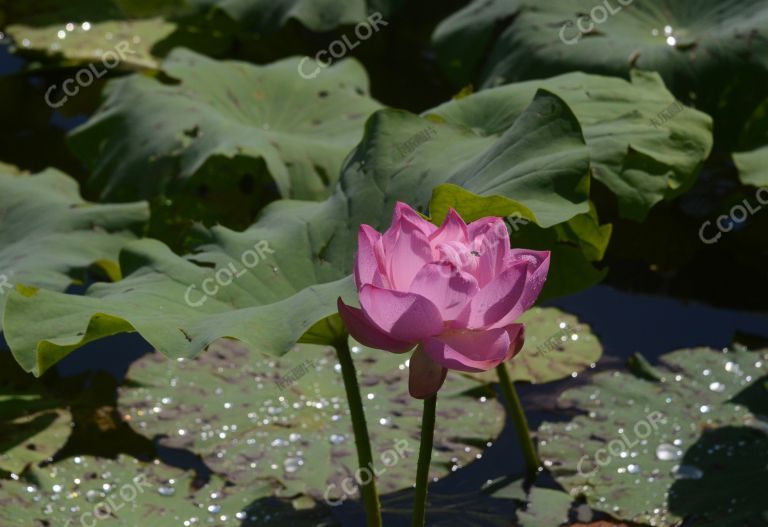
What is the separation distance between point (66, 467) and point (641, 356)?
1051mm

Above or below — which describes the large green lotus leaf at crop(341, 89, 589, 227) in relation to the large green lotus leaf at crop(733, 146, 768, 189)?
above

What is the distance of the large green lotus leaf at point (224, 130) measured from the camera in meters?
2.39


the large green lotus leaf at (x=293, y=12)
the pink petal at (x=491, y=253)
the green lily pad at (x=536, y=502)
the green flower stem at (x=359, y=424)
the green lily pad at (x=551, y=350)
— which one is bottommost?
the green lily pad at (x=536, y=502)

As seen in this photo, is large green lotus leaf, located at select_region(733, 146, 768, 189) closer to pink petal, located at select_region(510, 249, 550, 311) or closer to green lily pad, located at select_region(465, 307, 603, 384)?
green lily pad, located at select_region(465, 307, 603, 384)

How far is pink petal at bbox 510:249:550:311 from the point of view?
1.18 metres

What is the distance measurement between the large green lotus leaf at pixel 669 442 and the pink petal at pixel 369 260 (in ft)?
2.54

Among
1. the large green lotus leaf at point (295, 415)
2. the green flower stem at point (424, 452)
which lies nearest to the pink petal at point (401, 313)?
the green flower stem at point (424, 452)

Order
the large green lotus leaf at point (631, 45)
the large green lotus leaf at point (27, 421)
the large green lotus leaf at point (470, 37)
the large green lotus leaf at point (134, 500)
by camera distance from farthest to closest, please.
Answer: the large green lotus leaf at point (470, 37)
the large green lotus leaf at point (631, 45)
the large green lotus leaf at point (27, 421)
the large green lotus leaf at point (134, 500)

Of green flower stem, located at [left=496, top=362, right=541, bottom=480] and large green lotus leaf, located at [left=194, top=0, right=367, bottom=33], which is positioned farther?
large green lotus leaf, located at [left=194, top=0, right=367, bottom=33]

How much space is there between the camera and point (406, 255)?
3.87 ft

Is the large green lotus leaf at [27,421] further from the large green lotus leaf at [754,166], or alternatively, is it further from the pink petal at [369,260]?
the large green lotus leaf at [754,166]

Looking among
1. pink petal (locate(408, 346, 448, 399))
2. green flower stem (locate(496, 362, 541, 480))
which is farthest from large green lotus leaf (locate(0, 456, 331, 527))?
pink petal (locate(408, 346, 448, 399))

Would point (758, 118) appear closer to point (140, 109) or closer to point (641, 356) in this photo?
point (641, 356)

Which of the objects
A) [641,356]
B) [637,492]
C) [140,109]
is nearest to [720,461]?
[637,492]
